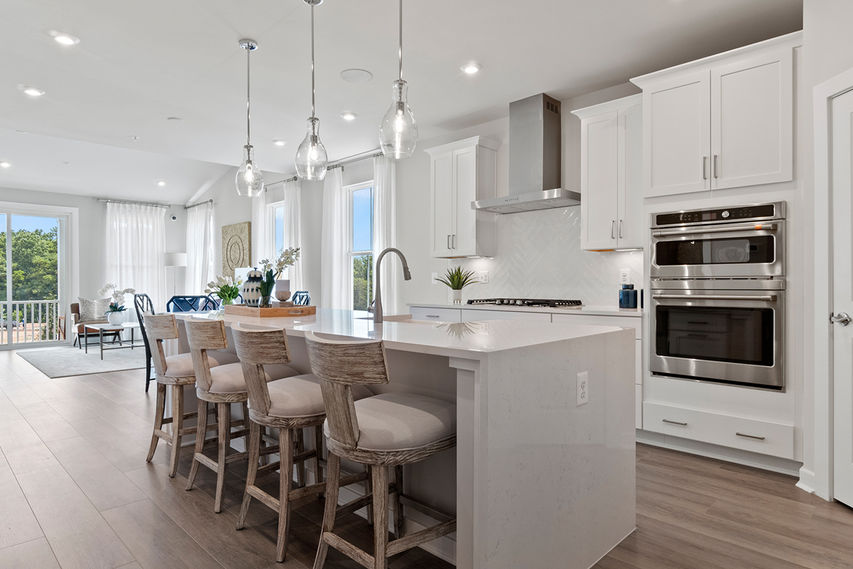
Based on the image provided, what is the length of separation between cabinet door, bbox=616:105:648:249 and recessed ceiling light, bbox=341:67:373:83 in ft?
6.46

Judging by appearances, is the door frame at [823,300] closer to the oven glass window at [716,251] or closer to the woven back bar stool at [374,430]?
the oven glass window at [716,251]

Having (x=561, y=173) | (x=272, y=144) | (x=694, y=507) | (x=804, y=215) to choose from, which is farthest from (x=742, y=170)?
(x=272, y=144)

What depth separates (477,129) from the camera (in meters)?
5.27

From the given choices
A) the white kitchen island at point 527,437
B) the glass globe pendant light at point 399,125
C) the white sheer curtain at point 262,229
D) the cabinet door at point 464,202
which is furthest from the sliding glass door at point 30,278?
the glass globe pendant light at point 399,125

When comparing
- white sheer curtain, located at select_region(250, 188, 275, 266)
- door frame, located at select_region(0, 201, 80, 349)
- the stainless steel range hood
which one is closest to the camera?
the stainless steel range hood

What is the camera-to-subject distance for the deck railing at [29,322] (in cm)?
870

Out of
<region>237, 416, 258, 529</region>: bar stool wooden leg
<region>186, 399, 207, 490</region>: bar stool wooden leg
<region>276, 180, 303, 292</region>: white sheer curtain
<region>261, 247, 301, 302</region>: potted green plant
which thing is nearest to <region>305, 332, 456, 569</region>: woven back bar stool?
<region>237, 416, 258, 529</region>: bar stool wooden leg

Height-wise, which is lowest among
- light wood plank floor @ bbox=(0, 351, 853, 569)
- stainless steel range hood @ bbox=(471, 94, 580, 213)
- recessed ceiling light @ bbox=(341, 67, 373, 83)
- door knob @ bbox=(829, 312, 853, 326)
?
light wood plank floor @ bbox=(0, 351, 853, 569)

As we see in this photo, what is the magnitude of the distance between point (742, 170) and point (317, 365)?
284 cm

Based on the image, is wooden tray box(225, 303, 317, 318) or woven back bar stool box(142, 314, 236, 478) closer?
woven back bar stool box(142, 314, 236, 478)

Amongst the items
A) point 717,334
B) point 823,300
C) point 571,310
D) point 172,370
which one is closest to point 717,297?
point 717,334

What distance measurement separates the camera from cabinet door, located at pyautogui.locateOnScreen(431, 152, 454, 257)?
507cm

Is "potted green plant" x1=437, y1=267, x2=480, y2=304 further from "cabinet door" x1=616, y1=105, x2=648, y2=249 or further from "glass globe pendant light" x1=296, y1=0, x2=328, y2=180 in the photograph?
"glass globe pendant light" x1=296, y1=0, x2=328, y2=180

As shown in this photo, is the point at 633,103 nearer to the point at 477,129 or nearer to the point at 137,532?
the point at 477,129
